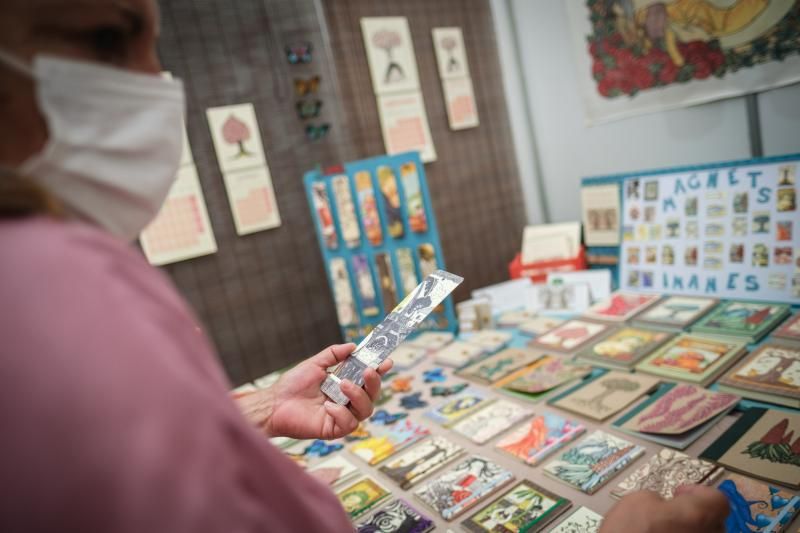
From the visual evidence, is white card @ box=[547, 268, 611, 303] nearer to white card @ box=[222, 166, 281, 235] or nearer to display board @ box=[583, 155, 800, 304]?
display board @ box=[583, 155, 800, 304]

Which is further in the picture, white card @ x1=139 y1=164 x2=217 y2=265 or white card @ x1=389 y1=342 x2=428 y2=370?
white card @ x1=139 y1=164 x2=217 y2=265

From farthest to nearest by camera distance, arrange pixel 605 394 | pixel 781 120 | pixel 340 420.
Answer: pixel 781 120 → pixel 605 394 → pixel 340 420

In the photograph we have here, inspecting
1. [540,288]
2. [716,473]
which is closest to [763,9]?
[540,288]

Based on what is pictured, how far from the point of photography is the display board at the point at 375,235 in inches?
97.0

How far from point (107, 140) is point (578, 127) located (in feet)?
8.72

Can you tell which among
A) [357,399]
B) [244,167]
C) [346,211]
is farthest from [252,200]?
[357,399]

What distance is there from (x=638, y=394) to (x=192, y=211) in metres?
2.13

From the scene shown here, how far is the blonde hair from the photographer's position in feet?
1.54

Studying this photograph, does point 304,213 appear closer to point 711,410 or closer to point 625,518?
point 711,410

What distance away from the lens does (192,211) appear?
262 centimetres

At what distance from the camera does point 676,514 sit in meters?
0.78

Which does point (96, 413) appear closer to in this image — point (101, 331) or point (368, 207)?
point (101, 331)

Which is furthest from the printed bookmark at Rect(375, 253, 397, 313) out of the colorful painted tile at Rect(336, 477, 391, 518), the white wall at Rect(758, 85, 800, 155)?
the white wall at Rect(758, 85, 800, 155)

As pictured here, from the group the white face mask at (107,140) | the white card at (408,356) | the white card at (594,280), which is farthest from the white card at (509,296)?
the white face mask at (107,140)
